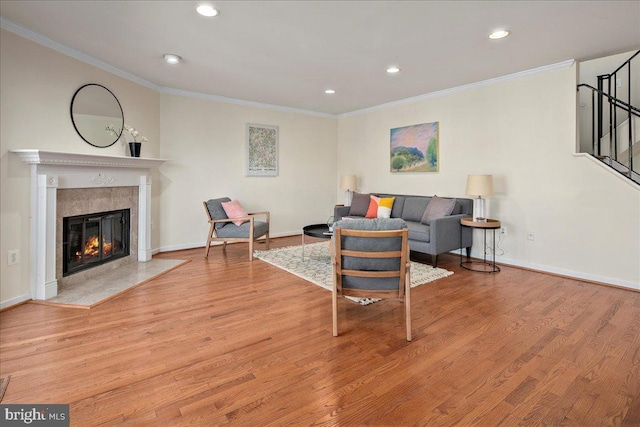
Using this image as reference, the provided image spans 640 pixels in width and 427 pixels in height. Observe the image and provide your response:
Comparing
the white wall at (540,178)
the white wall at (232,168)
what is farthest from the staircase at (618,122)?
the white wall at (232,168)

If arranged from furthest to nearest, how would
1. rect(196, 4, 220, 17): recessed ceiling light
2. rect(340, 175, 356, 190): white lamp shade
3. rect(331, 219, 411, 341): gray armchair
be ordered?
rect(340, 175, 356, 190): white lamp shade < rect(196, 4, 220, 17): recessed ceiling light < rect(331, 219, 411, 341): gray armchair

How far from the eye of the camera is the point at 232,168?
19.3ft

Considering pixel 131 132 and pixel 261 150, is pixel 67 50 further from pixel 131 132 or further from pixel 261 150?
pixel 261 150

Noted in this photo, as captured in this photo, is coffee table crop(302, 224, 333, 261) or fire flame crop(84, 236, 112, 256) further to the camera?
coffee table crop(302, 224, 333, 261)

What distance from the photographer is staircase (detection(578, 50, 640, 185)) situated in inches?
166

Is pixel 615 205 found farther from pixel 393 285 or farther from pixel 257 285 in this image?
pixel 257 285

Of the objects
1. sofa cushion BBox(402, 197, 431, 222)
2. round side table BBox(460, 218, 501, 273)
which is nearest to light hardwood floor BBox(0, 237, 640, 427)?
round side table BBox(460, 218, 501, 273)

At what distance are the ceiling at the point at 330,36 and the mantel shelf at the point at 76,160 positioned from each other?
3.79 feet

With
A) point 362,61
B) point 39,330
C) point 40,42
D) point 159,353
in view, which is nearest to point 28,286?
point 39,330

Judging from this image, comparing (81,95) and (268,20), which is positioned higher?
(268,20)

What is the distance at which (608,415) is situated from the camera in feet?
5.30

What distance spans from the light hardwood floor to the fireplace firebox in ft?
2.50

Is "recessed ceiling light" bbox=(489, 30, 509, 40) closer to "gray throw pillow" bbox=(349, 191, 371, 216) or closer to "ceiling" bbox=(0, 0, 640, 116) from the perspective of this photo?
"ceiling" bbox=(0, 0, 640, 116)

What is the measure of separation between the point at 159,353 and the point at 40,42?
3292 mm
